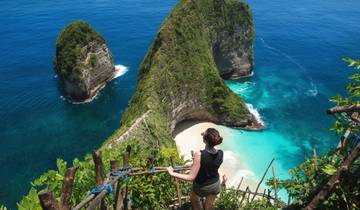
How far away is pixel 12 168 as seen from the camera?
135 ft

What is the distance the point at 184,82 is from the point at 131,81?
1826cm

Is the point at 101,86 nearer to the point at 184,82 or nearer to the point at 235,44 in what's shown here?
the point at 184,82

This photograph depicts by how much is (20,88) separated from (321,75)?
173 feet

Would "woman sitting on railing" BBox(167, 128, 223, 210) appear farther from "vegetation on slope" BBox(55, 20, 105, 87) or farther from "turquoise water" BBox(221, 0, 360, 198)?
"vegetation on slope" BBox(55, 20, 105, 87)

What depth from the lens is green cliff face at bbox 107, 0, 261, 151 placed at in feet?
131

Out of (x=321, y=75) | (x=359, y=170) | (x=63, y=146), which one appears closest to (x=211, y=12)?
(x=321, y=75)

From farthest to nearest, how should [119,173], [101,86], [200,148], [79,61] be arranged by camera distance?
[101,86], [79,61], [200,148], [119,173]

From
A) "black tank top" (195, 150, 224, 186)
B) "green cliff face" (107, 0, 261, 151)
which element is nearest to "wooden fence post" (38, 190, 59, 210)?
"black tank top" (195, 150, 224, 186)

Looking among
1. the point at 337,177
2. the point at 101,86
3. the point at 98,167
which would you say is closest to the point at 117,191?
the point at 98,167

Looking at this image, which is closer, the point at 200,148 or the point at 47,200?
the point at 47,200

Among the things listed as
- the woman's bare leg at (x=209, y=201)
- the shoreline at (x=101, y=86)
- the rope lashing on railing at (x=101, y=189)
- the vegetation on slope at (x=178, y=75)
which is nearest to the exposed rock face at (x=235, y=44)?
the vegetation on slope at (x=178, y=75)

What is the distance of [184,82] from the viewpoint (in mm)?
46156

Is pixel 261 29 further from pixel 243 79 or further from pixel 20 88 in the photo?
pixel 20 88

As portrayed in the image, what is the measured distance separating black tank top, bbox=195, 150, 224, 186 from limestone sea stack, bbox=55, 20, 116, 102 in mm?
45544
